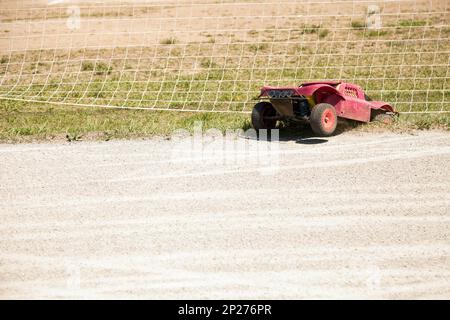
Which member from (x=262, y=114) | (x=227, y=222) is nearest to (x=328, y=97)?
(x=262, y=114)

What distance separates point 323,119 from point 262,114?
837mm

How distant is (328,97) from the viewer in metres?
8.44

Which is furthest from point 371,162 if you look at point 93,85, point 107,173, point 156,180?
point 93,85

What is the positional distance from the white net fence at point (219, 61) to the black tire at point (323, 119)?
2.20 meters

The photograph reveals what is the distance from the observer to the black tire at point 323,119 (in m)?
8.15

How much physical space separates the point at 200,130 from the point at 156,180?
85.1 inches

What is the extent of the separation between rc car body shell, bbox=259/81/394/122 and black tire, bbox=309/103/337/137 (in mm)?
149

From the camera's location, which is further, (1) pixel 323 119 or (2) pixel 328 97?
(2) pixel 328 97

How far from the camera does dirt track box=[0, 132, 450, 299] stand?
4.61m

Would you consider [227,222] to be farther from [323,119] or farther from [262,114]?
[262,114]

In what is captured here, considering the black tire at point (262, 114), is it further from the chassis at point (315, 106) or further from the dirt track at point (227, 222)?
the dirt track at point (227, 222)

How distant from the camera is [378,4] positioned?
71.0 feet

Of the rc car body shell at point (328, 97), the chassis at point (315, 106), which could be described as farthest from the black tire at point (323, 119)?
the rc car body shell at point (328, 97)
